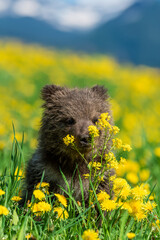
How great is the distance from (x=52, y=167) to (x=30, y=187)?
0.35 m

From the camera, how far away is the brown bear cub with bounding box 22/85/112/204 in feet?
11.6

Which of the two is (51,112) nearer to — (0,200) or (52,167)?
(52,167)

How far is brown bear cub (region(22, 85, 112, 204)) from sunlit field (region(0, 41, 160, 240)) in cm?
19

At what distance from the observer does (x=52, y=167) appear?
360 cm

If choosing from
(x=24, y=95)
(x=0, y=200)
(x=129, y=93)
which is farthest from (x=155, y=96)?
(x=0, y=200)

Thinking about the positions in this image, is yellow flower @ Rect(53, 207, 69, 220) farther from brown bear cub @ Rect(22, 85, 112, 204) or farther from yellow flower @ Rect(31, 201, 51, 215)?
brown bear cub @ Rect(22, 85, 112, 204)

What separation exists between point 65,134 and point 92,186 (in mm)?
1074

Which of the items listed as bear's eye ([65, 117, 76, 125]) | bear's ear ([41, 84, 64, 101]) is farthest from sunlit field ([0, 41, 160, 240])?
bear's eye ([65, 117, 76, 125])

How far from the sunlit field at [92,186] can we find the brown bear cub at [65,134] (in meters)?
0.19

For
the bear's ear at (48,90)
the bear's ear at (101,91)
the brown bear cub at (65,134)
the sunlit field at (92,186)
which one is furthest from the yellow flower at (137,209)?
the bear's ear at (48,90)

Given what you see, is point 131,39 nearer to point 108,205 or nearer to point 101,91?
point 101,91

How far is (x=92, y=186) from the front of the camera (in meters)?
2.67

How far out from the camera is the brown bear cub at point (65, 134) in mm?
3539

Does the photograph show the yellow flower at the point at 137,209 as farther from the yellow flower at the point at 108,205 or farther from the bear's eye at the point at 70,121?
the bear's eye at the point at 70,121
